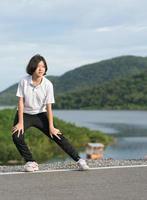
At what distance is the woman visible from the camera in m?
6.72

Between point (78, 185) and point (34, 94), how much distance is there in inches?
59.5

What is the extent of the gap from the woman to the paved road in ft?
1.33

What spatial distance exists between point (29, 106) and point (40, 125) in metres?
0.31

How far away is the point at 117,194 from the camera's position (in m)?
5.30

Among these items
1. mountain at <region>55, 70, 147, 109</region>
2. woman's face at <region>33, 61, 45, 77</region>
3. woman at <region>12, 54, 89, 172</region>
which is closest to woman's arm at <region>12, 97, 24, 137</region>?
woman at <region>12, 54, 89, 172</region>

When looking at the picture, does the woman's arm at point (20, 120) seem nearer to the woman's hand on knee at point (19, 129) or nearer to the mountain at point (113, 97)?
the woman's hand on knee at point (19, 129)

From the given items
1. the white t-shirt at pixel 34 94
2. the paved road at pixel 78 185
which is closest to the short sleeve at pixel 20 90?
the white t-shirt at pixel 34 94

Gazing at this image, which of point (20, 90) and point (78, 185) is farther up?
point (20, 90)

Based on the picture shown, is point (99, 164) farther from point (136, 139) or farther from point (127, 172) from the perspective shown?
point (136, 139)

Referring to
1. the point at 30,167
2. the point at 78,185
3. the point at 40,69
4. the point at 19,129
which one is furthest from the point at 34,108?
the point at 78,185

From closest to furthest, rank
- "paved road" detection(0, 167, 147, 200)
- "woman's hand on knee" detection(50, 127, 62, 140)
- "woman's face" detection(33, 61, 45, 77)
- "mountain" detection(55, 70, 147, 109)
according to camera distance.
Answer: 1. "paved road" detection(0, 167, 147, 200)
2. "woman's face" detection(33, 61, 45, 77)
3. "woman's hand on knee" detection(50, 127, 62, 140)
4. "mountain" detection(55, 70, 147, 109)

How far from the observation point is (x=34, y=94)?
22.1ft

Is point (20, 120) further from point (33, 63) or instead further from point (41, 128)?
point (33, 63)

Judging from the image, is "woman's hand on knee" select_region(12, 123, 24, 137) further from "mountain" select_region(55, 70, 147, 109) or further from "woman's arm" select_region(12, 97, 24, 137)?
"mountain" select_region(55, 70, 147, 109)
